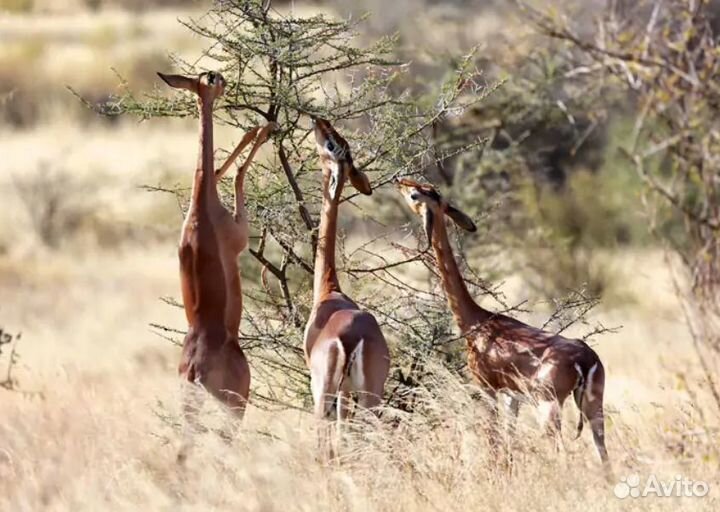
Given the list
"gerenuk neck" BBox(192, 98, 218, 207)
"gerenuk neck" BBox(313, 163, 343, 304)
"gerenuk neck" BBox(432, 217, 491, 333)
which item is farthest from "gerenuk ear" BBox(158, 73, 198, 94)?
"gerenuk neck" BBox(432, 217, 491, 333)

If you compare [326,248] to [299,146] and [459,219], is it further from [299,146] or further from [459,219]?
[299,146]

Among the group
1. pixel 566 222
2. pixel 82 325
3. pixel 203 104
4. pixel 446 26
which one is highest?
pixel 446 26

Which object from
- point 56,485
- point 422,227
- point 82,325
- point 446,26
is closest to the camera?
point 56,485

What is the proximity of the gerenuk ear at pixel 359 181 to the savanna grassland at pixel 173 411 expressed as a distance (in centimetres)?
88

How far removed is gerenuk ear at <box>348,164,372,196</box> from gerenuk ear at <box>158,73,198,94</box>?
0.87 metres

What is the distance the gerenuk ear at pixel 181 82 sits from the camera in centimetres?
636

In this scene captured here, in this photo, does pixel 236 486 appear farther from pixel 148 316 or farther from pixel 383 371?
pixel 148 316

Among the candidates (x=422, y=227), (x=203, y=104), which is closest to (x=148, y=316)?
(x=422, y=227)

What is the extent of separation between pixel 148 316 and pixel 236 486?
12184mm

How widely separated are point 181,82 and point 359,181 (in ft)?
3.23

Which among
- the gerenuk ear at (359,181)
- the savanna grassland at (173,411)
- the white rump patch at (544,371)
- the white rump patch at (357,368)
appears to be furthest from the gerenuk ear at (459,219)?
the white rump patch at (357,368)

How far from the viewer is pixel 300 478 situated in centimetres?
574

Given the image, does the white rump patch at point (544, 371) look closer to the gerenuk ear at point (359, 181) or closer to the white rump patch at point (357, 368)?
the white rump patch at point (357, 368)

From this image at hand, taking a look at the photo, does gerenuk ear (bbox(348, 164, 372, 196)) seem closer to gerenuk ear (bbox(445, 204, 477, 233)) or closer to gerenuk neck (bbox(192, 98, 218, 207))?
gerenuk ear (bbox(445, 204, 477, 233))
